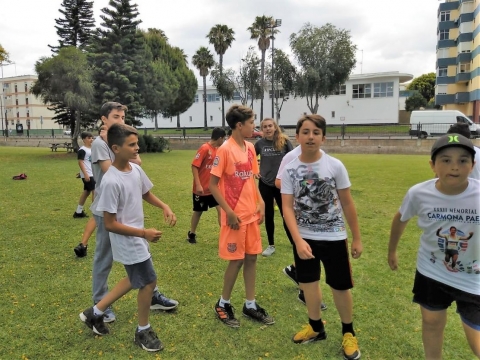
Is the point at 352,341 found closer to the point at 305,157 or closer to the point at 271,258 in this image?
the point at 305,157

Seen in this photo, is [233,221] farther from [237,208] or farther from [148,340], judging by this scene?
[148,340]

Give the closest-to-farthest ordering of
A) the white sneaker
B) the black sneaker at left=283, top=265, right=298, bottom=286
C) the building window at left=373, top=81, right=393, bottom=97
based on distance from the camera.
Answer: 1. the black sneaker at left=283, top=265, right=298, bottom=286
2. the white sneaker
3. the building window at left=373, top=81, right=393, bottom=97

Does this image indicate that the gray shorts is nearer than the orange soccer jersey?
Yes

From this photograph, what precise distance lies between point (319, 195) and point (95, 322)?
2.17 m

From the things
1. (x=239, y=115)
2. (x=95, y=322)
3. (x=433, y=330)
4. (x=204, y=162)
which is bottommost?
(x=95, y=322)

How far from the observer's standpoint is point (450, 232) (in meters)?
2.20

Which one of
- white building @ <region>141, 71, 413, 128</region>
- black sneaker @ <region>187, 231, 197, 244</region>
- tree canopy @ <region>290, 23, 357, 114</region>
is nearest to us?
black sneaker @ <region>187, 231, 197, 244</region>

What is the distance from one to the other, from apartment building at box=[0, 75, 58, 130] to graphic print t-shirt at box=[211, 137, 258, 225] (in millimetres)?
91187

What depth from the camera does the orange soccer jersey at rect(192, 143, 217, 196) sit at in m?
5.41

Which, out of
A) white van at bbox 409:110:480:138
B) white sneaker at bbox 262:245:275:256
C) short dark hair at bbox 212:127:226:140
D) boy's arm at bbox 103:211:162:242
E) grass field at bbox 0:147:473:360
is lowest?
grass field at bbox 0:147:473:360

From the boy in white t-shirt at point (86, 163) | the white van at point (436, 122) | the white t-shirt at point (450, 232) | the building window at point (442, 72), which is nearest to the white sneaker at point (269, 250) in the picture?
the white t-shirt at point (450, 232)

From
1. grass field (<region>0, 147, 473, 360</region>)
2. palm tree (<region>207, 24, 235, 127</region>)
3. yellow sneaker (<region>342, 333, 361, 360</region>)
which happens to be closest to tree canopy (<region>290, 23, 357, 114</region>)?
palm tree (<region>207, 24, 235, 127</region>)

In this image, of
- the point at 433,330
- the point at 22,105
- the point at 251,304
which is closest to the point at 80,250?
the point at 251,304

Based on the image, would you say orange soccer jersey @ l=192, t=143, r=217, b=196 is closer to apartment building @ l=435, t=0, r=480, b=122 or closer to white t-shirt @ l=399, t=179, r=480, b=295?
white t-shirt @ l=399, t=179, r=480, b=295
